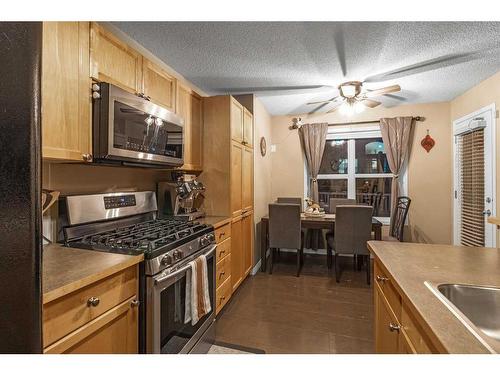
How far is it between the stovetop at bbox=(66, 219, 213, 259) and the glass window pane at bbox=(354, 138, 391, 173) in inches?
128

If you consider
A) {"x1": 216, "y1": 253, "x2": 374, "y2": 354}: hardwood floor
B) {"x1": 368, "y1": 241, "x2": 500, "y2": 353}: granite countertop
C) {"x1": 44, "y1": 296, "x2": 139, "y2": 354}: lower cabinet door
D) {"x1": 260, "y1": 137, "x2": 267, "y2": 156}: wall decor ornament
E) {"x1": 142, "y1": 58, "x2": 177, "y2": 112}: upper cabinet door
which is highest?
{"x1": 142, "y1": 58, "x2": 177, "y2": 112}: upper cabinet door

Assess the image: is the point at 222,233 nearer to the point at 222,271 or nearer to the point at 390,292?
the point at 222,271

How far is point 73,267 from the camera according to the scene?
1.08 meters

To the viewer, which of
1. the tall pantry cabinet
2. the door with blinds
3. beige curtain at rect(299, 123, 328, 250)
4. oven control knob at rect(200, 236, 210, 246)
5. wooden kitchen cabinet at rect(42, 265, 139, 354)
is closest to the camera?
wooden kitchen cabinet at rect(42, 265, 139, 354)

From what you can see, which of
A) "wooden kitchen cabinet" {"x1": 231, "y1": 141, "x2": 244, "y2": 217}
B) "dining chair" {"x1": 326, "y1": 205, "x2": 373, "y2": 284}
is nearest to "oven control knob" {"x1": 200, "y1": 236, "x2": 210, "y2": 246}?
"wooden kitchen cabinet" {"x1": 231, "y1": 141, "x2": 244, "y2": 217}

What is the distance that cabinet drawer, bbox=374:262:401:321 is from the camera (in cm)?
106

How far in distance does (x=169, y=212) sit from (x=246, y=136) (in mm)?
1333

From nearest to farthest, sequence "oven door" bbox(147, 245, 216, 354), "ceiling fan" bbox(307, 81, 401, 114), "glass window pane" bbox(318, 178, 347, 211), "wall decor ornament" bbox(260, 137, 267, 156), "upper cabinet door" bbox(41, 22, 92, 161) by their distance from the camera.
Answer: "upper cabinet door" bbox(41, 22, 92, 161) → "oven door" bbox(147, 245, 216, 354) → "ceiling fan" bbox(307, 81, 401, 114) → "wall decor ornament" bbox(260, 137, 267, 156) → "glass window pane" bbox(318, 178, 347, 211)

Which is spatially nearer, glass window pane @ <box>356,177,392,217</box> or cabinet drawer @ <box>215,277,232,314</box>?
cabinet drawer @ <box>215,277,232,314</box>

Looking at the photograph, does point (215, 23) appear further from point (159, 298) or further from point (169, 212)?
point (159, 298)

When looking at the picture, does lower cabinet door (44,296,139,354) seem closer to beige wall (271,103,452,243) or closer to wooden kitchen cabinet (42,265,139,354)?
wooden kitchen cabinet (42,265,139,354)
